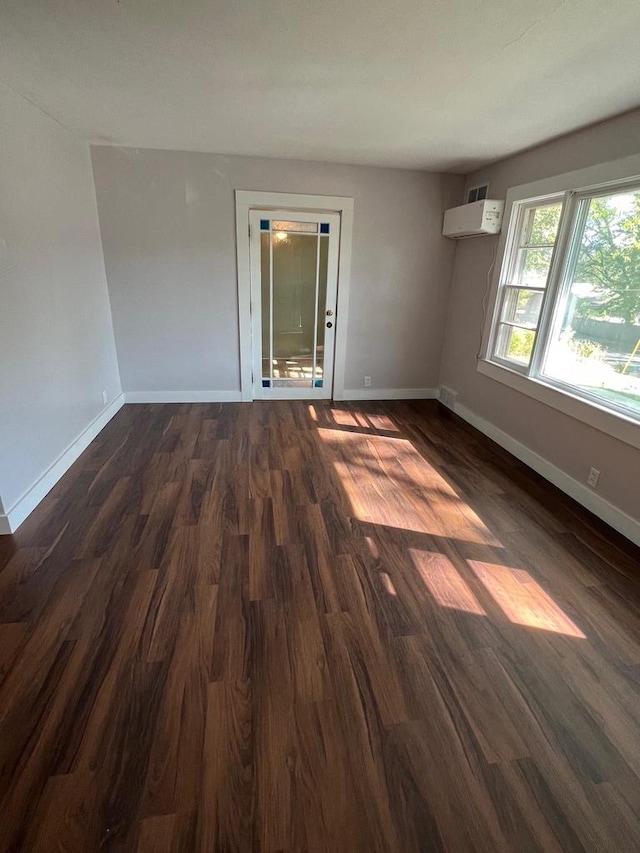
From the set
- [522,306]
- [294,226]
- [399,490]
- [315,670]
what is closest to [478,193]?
[522,306]

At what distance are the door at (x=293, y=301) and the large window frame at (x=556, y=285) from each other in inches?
65.0

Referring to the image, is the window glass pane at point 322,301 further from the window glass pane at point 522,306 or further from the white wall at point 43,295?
the white wall at point 43,295

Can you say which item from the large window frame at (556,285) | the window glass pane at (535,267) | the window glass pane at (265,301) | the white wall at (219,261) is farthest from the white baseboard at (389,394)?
the window glass pane at (535,267)

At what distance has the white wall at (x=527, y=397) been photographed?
2.53m

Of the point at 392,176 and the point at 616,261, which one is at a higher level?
the point at 392,176

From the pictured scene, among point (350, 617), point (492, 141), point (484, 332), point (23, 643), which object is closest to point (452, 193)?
point (492, 141)

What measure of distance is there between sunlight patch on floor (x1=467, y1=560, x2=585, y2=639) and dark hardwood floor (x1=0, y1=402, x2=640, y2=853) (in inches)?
0.4

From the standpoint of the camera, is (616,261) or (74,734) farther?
(616,261)

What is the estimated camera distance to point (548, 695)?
1.55 m

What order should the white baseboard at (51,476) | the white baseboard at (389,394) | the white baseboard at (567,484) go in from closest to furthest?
the white baseboard at (51,476)
the white baseboard at (567,484)
the white baseboard at (389,394)

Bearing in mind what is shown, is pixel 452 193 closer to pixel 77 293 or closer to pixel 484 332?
pixel 484 332

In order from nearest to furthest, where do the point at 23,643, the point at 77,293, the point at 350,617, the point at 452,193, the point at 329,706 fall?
1. the point at 329,706
2. the point at 23,643
3. the point at 350,617
4. the point at 77,293
5. the point at 452,193

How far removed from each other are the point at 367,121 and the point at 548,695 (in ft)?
11.2

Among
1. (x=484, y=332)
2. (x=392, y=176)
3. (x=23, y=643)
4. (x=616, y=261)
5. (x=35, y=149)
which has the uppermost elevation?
(x=392, y=176)
